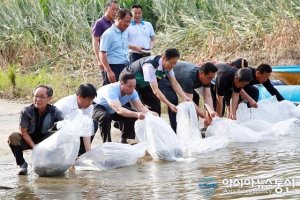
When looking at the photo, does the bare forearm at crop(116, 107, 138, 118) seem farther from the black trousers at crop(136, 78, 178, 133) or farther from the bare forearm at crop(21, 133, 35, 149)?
the bare forearm at crop(21, 133, 35, 149)

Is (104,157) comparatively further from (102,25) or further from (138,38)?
(138,38)

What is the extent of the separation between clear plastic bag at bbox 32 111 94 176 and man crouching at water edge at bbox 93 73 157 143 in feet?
2.96

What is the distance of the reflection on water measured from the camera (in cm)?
632

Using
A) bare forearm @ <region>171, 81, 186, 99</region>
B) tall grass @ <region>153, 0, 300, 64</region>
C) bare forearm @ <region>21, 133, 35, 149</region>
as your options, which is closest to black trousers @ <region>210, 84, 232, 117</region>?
bare forearm @ <region>171, 81, 186, 99</region>

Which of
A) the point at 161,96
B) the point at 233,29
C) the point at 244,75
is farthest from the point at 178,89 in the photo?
the point at 233,29

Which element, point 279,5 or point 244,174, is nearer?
point 244,174

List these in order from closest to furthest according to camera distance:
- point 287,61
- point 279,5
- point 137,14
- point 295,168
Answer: point 295,168 → point 137,14 → point 287,61 → point 279,5

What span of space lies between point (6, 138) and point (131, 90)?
83.3 inches

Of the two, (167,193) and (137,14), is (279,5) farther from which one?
(167,193)

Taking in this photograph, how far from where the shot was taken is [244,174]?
709 centimetres

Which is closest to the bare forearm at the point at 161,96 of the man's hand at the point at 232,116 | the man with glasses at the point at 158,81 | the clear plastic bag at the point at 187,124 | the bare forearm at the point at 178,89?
the man with glasses at the point at 158,81

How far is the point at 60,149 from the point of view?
7.06 metres

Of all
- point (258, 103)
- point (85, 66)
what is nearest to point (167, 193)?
point (258, 103)

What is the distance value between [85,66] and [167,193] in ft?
29.6
